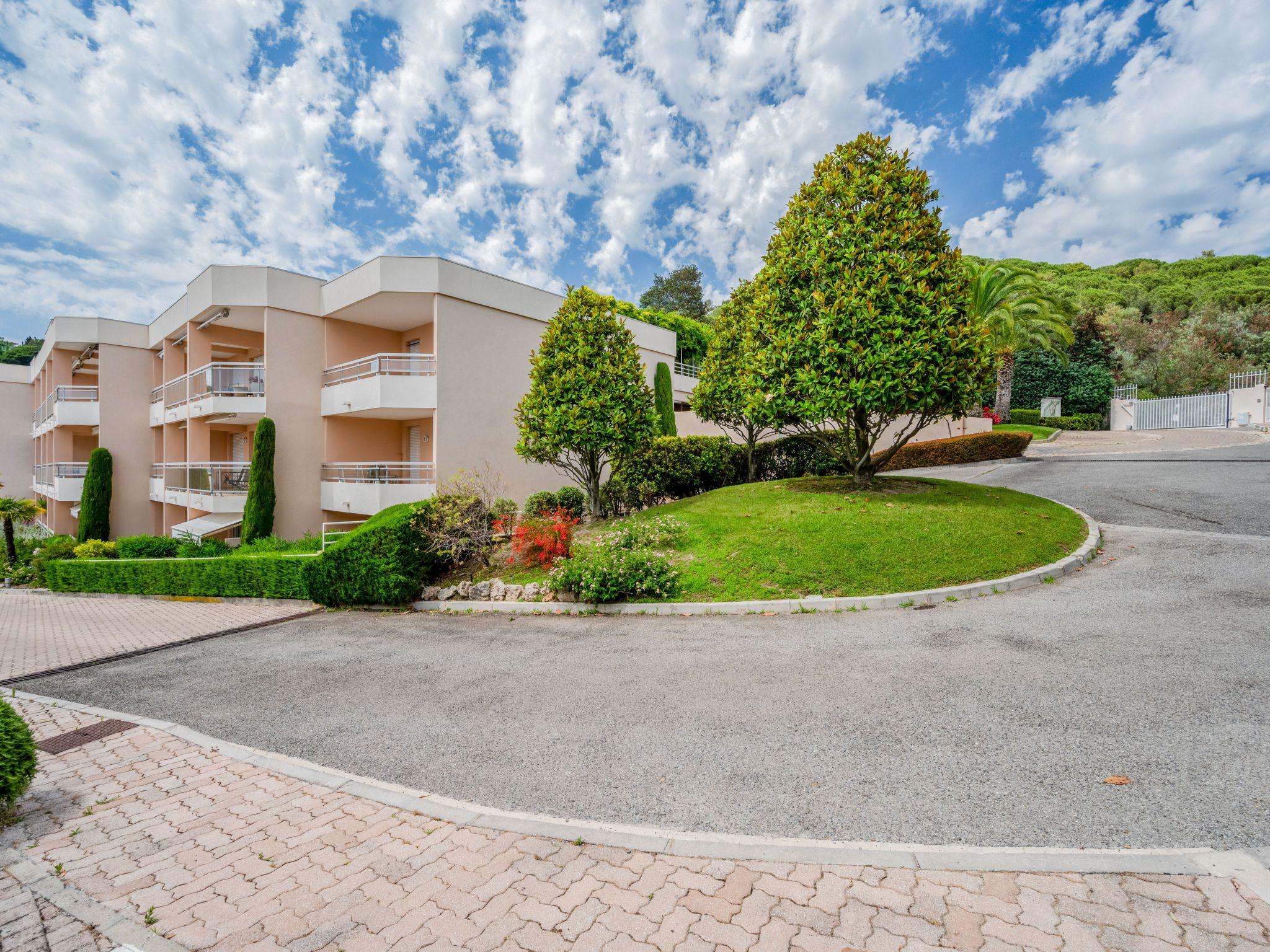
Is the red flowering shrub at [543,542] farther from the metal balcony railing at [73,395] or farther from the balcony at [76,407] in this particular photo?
the metal balcony railing at [73,395]

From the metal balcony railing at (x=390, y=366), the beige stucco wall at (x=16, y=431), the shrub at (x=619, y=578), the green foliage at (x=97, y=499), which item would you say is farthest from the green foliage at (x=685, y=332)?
the beige stucco wall at (x=16, y=431)

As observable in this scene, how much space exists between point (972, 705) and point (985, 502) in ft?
25.6

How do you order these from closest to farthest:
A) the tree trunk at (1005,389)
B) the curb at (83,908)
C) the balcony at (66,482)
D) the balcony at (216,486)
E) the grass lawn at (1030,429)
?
the curb at (83,908)
the balcony at (216,486)
the balcony at (66,482)
the grass lawn at (1030,429)
the tree trunk at (1005,389)

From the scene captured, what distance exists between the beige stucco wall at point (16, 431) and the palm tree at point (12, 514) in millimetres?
11854

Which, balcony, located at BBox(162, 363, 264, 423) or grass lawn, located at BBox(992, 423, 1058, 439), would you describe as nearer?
balcony, located at BBox(162, 363, 264, 423)

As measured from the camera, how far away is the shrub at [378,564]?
411 inches

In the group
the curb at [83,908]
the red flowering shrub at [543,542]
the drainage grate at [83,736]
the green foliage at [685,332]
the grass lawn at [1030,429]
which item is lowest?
the drainage grate at [83,736]

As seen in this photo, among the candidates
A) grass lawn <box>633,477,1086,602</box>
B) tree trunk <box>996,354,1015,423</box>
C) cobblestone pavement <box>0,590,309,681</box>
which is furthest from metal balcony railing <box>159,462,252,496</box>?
tree trunk <box>996,354,1015,423</box>

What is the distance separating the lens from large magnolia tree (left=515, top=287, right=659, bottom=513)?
12750 mm

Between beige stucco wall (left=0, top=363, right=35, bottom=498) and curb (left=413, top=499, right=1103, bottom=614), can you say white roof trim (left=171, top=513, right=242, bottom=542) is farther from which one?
beige stucco wall (left=0, top=363, right=35, bottom=498)

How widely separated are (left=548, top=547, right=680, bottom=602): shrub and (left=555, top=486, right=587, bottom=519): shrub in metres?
4.61

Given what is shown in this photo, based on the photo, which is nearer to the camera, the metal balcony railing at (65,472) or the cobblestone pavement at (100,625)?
the cobblestone pavement at (100,625)

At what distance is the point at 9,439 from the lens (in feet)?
107

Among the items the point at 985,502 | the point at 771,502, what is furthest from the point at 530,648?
the point at 985,502
